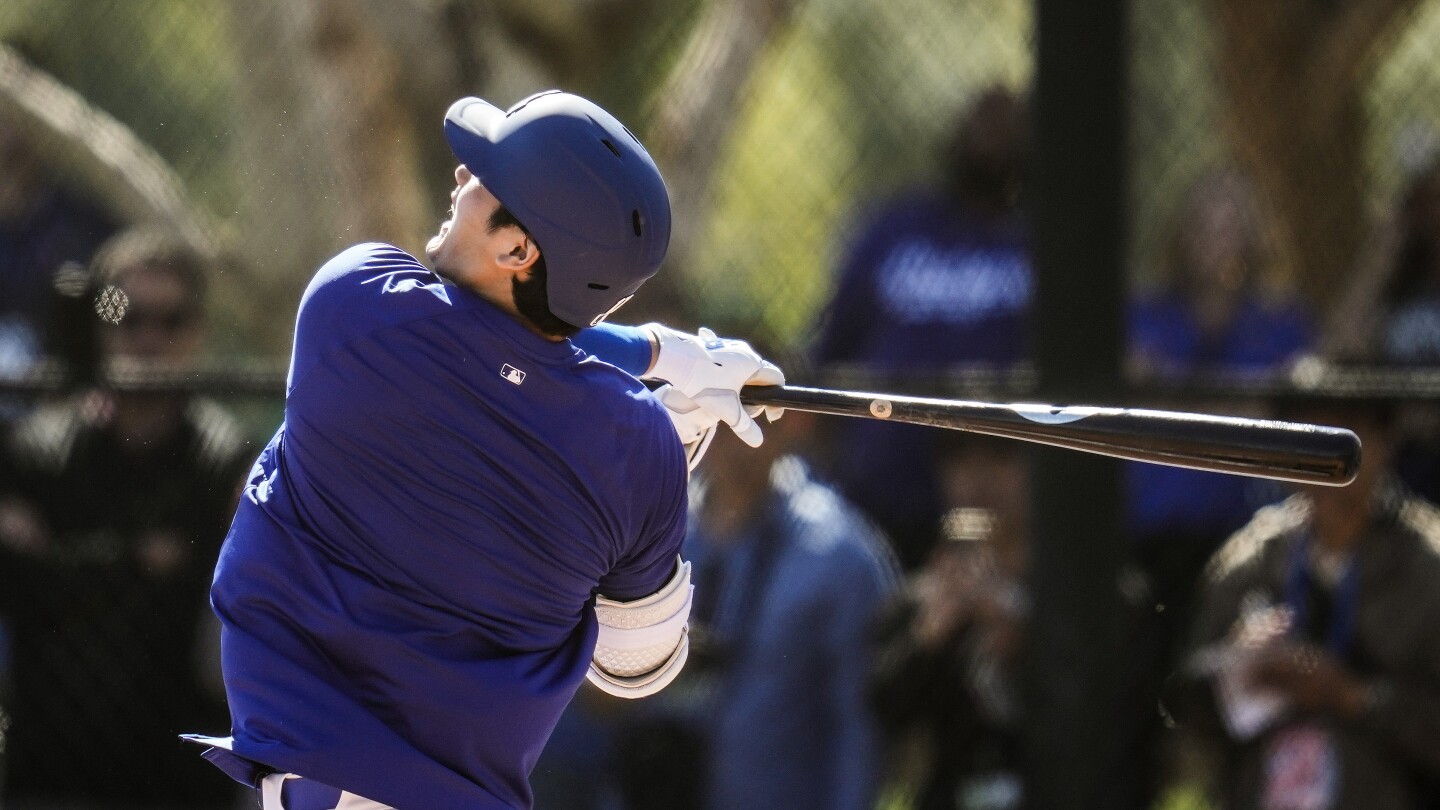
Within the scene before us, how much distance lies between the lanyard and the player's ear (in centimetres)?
228

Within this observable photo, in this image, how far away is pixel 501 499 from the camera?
2193 millimetres

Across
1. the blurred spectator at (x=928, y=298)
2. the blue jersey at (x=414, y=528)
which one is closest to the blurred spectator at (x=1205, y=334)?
the blurred spectator at (x=928, y=298)

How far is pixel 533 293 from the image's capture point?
7.19 feet

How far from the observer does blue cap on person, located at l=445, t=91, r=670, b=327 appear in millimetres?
2139

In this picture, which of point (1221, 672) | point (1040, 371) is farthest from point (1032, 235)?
point (1221, 672)

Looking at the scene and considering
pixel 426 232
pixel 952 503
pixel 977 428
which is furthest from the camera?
pixel 426 232

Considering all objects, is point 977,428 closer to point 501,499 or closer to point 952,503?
point 501,499

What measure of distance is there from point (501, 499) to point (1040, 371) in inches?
73.5

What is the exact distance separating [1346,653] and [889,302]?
1.35 meters

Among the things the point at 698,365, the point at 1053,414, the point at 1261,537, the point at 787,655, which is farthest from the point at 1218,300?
the point at 698,365

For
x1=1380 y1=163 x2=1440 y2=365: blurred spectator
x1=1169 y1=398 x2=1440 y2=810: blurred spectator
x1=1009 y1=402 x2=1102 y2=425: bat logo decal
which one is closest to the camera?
x1=1009 y1=402 x2=1102 y2=425: bat logo decal

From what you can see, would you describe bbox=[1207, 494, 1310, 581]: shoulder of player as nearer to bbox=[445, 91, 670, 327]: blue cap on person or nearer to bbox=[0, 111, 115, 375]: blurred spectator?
bbox=[445, 91, 670, 327]: blue cap on person

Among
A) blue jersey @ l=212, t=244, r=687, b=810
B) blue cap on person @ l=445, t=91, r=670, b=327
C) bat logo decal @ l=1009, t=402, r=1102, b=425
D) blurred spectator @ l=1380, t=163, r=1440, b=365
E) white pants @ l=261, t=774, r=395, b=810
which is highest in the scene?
blurred spectator @ l=1380, t=163, r=1440, b=365

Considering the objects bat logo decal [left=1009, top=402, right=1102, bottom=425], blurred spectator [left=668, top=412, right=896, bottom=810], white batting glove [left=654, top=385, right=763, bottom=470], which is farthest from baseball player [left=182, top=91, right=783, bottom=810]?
blurred spectator [left=668, top=412, right=896, bottom=810]
